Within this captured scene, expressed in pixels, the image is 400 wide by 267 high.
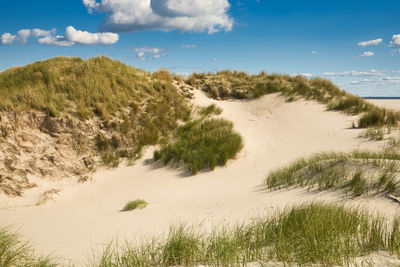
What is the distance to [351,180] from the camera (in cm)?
496

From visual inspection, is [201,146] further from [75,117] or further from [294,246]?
[294,246]

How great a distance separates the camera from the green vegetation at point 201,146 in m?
8.78

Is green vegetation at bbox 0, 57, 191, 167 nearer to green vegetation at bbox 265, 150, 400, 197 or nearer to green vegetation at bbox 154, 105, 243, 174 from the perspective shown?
green vegetation at bbox 154, 105, 243, 174

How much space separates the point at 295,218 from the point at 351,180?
225 centimetres

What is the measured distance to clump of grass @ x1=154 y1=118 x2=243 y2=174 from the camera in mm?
8773

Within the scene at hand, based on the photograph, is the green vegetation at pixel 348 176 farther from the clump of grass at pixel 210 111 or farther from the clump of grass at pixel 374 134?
the clump of grass at pixel 210 111

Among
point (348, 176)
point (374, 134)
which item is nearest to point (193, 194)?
point (348, 176)

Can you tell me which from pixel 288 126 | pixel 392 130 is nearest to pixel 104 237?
pixel 288 126

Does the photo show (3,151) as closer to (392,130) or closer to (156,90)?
(156,90)

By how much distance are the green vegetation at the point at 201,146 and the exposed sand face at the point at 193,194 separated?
0.38m

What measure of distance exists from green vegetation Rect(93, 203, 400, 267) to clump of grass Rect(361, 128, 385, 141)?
782 cm

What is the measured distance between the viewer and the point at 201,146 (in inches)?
373

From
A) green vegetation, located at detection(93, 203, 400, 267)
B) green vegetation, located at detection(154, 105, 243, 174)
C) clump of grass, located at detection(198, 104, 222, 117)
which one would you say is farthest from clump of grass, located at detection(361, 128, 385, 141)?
green vegetation, located at detection(93, 203, 400, 267)

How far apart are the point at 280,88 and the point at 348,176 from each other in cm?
1102
